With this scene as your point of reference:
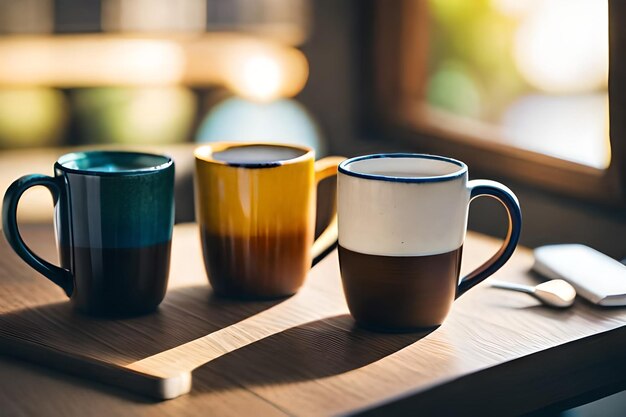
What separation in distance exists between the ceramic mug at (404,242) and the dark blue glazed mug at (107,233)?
171 mm

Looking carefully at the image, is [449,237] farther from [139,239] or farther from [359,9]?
[359,9]

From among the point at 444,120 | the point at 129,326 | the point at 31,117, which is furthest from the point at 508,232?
the point at 31,117

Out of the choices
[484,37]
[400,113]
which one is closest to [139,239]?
[400,113]

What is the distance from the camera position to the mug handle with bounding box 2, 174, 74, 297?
0.77 meters

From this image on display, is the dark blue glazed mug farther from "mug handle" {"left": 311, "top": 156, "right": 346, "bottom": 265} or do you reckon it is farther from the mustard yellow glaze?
"mug handle" {"left": 311, "top": 156, "right": 346, "bottom": 265}

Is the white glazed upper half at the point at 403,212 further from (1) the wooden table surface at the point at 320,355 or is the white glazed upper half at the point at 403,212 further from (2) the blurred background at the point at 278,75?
(2) the blurred background at the point at 278,75

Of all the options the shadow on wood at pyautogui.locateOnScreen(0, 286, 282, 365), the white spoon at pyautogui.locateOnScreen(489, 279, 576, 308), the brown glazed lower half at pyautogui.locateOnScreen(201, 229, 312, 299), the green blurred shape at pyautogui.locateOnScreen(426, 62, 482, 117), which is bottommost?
the shadow on wood at pyautogui.locateOnScreen(0, 286, 282, 365)

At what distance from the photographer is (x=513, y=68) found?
1.79 metres

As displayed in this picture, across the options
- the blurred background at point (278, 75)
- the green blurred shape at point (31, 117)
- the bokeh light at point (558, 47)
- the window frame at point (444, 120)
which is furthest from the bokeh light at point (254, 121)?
the bokeh light at point (558, 47)

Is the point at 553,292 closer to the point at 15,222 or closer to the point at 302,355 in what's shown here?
the point at 302,355

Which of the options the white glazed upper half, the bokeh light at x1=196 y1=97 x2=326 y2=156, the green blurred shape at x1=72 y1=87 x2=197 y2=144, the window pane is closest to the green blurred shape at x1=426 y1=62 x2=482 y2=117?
the window pane

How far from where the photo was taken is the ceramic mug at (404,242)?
739 millimetres

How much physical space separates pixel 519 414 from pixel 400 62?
109cm

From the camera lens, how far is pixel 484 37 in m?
1.83
